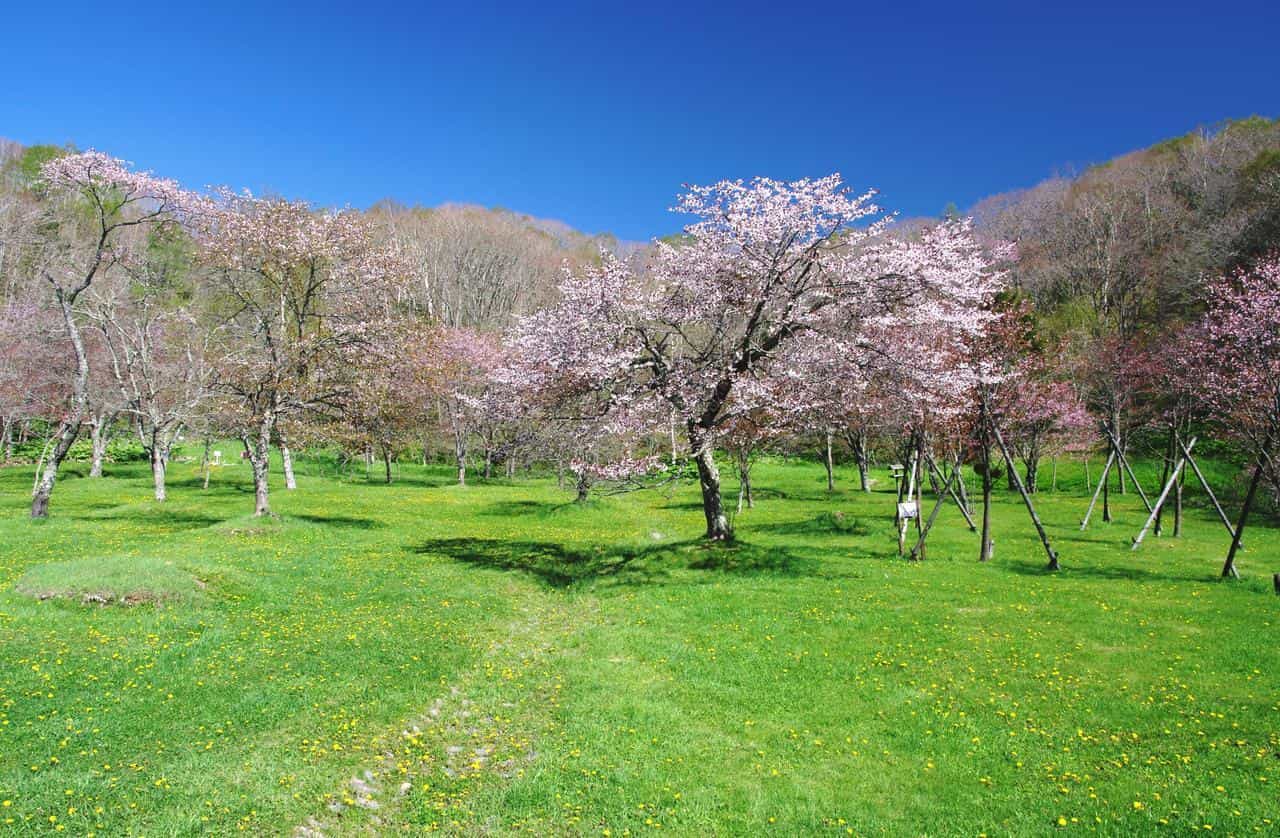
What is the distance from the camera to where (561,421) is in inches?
933

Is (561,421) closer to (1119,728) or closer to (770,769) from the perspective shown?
(770,769)

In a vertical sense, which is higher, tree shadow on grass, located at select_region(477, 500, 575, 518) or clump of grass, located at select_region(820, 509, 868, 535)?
clump of grass, located at select_region(820, 509, 868, 535)

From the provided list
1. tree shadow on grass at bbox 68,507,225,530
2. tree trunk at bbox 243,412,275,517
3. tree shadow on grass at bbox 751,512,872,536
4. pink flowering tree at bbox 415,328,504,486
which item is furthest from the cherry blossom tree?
tree shadow on grass at bbox 751,512,872,536

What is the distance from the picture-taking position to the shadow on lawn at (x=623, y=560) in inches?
Answer: 861

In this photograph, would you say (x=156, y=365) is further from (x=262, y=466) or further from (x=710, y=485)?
(x=710, y=485)

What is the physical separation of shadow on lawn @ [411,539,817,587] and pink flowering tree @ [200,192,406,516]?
7852mm

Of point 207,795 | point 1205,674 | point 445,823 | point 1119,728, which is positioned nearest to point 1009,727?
point 1119,728

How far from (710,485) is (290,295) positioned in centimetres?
1911

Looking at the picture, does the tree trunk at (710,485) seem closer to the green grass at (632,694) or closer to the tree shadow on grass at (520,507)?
the green grass at (632,694)

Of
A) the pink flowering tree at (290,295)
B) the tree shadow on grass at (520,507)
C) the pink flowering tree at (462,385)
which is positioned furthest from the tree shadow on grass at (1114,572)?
the pink flowering tree at (462,385)

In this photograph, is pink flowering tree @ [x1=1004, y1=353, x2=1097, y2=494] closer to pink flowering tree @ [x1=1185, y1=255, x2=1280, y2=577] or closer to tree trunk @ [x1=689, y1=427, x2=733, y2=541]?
pink flowering tree @ [x1=1185, y1=255, x2=1280, y2=577]

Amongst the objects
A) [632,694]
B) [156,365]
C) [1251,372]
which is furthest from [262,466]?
[1251,372]

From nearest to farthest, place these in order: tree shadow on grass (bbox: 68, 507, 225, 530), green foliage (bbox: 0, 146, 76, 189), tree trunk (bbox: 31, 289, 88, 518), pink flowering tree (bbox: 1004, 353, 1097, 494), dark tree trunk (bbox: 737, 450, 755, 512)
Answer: tree trunk (bbox: 31, 289, 88, 518)
tree shadow on grass (bbox: 68, 507, 225, 530)
pink flowering tree (bbox: 1004, 353, 1097, 494)
dark tree trunk (bbox: 737, 450, 755, 512)
green foliage (bbox: 0, 146, 76, 189)

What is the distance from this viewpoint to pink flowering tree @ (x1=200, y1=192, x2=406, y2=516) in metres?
27.7
